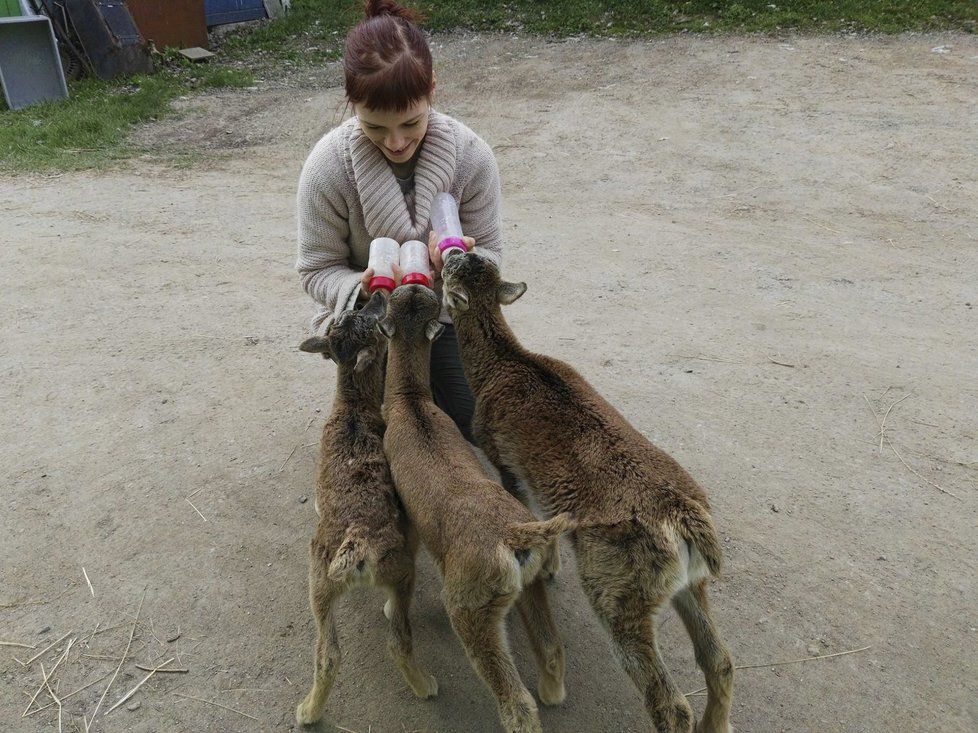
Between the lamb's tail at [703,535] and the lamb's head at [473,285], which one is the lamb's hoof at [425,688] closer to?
the lamb's tail at [703,535]

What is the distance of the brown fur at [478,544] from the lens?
342 cm

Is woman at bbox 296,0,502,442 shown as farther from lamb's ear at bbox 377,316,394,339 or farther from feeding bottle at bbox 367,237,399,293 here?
lamb's ear at bbox 377,316,394,339

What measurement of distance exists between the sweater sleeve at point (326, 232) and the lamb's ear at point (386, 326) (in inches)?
9.2

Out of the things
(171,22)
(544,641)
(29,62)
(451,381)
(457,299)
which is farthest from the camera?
(171,22)

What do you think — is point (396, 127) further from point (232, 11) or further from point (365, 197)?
point (232, 11)

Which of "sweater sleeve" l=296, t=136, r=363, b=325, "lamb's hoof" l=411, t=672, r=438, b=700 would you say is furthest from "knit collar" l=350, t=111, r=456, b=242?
"lamb's hoof" l=411, t=672, r=438, b=700

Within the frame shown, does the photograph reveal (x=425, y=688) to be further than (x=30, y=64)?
No

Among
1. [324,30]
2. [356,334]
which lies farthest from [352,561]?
[324,30]

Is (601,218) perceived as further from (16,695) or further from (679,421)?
(16,695)

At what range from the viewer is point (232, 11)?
1667 centimetres

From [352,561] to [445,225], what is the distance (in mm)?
1887

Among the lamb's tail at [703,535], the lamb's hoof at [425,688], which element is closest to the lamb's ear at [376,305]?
the lamb's hoof at [425,688]

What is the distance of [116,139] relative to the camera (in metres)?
11.7

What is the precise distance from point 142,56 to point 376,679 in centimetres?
1324
